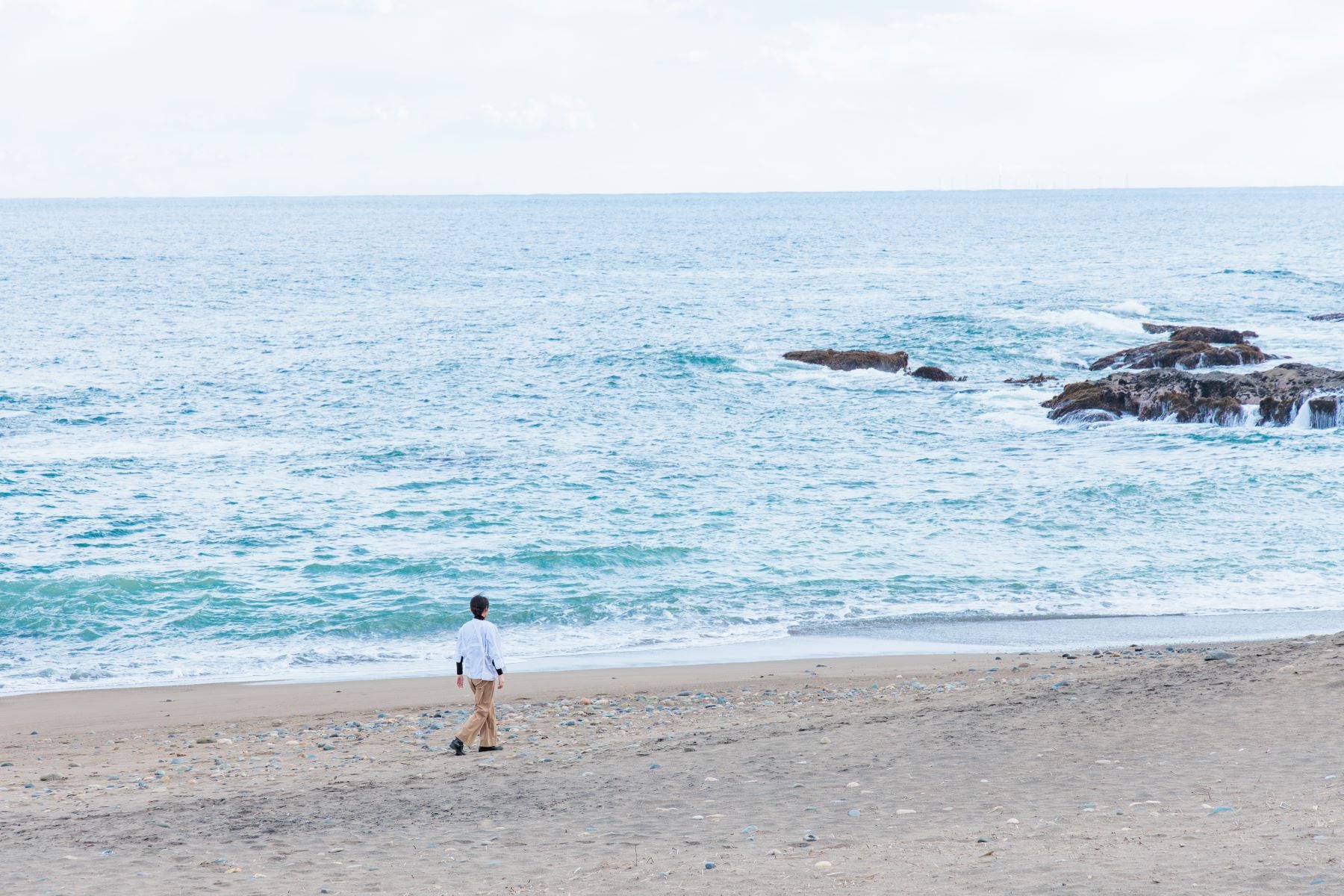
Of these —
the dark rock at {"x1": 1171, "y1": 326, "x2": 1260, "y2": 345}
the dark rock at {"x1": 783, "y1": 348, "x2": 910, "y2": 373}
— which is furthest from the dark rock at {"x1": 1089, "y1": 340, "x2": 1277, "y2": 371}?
the dark rock at {"x1": 783, "y1": 348, "x2": 910, "y2": 373}

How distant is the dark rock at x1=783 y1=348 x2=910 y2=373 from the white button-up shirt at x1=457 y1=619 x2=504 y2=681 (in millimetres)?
36256

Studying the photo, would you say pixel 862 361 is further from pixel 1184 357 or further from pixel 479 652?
pixel 479 652

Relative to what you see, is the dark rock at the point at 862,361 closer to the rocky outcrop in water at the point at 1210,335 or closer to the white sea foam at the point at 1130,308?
the rocky outcrop in water at the point at 1210,335

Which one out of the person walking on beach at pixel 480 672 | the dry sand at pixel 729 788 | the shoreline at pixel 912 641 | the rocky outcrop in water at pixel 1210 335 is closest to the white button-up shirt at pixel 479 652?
the person walking on beach at pixel 480 672

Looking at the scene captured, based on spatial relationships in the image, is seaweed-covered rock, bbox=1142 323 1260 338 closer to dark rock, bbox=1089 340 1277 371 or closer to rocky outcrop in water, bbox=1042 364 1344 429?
dark rock, bbox=1089 340 1277 371

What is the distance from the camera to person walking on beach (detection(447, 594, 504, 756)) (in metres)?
12.7

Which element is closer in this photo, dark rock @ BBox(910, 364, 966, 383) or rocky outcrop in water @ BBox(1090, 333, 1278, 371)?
rocky outcrop in water @ BBox(1090, 333, 1278, 371)

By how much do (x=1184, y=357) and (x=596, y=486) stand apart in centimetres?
2627

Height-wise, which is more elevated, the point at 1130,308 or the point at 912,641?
the point at 1130,308

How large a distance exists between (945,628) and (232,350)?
144 feet

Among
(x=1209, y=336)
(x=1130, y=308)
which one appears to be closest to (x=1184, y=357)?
(x=1209, y=336)

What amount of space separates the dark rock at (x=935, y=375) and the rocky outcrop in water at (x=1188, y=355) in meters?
5.86

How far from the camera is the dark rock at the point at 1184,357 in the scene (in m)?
44.6

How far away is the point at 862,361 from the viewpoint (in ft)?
158
